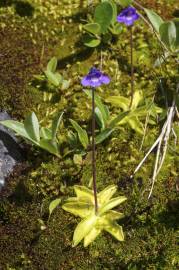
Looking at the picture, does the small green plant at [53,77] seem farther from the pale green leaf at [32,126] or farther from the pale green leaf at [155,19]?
the pale green leaf at [155,19]

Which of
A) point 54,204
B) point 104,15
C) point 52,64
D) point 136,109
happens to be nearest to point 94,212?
point 54,204

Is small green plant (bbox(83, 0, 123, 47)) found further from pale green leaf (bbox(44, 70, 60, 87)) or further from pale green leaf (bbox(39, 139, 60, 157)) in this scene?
pale green leaf (bbox(39, 139, 60, 157))

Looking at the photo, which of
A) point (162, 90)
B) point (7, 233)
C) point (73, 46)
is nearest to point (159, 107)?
point (162, 90)

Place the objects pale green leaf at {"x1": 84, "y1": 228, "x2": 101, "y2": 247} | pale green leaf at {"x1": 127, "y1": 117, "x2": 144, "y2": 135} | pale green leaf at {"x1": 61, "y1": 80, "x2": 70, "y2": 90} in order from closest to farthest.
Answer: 1. pale green leaf at {"x1": 84, "y1": 228, "x2": 101, "y2": 247}
2. pale green leaf at {"x1": 127, "y1": 117, "x2": 144, "y2": 135}
3. pale green leaf at {"x1": 61, "y1": 80, "x2": 70, "y2": 90}

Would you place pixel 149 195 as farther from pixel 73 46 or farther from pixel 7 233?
pixel 73 46

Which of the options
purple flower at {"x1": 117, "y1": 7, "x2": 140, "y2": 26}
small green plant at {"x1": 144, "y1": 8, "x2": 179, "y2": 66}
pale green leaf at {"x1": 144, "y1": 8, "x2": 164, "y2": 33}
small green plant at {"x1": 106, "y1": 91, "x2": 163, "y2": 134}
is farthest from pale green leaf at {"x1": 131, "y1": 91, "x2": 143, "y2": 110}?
purple flower at {"x1": 117, "y1": 7, "x2": 140, "y2": 26}
